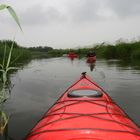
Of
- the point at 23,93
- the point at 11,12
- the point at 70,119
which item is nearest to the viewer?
the point at 11,12

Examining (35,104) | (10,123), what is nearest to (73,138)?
(10,123)

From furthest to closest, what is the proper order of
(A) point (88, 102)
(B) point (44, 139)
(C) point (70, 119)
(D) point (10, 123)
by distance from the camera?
(D) point (10, 123), (A) point (88, 102), (C) point (70, 119), (B) point (44, 139)

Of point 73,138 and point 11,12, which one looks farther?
point 73,138

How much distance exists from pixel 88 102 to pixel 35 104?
4265 millimetres

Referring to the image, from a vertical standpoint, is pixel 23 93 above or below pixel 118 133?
below

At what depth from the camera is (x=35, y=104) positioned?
328 inches

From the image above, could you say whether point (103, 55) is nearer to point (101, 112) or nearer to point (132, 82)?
point (132, 82)

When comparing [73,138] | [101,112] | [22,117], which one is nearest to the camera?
[73,138]

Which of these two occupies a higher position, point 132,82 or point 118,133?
point 118,133

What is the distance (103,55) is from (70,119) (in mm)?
34098

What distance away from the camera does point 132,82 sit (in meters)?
12.2

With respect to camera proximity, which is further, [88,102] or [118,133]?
[88,102]

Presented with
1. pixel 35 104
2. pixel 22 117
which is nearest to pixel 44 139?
pixel 22 117

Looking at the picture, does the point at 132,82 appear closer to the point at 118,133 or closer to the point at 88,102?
the point at 88,102
